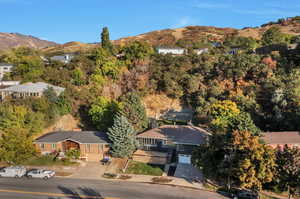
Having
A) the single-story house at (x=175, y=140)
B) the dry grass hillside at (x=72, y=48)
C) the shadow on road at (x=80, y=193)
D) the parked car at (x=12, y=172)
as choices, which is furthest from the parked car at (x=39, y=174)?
the dry grass hillside at (x=72, y=48)

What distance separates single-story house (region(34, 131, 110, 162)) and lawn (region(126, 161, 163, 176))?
5.80m

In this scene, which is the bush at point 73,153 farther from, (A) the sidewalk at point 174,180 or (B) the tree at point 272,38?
(B) the tree at point 272,38

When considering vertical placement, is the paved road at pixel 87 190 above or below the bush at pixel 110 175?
below

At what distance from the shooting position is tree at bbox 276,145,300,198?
21.1 metres

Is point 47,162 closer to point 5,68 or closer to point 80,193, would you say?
point 80,193

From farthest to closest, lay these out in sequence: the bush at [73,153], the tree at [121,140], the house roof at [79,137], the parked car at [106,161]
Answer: the house roof at [79,137]
the bush at [73,153]
the tree at [121,140]
the parked car at [106,161]

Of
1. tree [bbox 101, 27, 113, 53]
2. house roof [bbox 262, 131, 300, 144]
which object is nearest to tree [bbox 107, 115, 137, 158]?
house roof [bbox 262, 131, 300, 144]

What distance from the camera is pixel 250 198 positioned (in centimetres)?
2250

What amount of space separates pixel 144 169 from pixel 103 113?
16.4 meters

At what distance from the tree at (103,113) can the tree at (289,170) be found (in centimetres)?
2732

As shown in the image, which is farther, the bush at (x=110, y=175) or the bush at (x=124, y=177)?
the bush at (x=110, y=175)

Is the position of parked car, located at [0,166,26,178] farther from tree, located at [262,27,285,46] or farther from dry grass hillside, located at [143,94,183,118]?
tree, located at [262,27,285,46]

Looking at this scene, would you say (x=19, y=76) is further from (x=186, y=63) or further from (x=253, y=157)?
(x=253, y=157)

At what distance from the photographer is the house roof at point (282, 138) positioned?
29.2 metres
